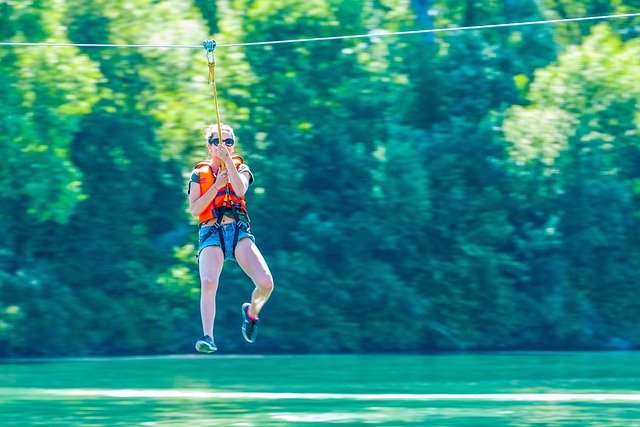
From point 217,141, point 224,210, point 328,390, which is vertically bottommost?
point 224,210

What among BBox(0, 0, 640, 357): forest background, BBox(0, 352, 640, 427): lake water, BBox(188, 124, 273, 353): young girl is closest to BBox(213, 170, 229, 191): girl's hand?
BBox(188, 124, 273, 353): young girl

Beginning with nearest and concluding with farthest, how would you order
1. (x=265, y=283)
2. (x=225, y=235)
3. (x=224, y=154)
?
(x=224, y=154) < (x=265, y=283) < (x=225, y=235)

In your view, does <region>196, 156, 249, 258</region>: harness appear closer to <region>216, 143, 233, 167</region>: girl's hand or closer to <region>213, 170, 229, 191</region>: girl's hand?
<region>213, 170, 229, 191</region>: girl's hand

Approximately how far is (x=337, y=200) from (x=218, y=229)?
18003mm

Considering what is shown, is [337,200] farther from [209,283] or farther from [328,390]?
[209,283]

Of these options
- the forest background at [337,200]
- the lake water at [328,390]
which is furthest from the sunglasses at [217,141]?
the forest background at [337,200]

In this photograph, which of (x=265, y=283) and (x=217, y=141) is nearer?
(x=217, y=141)

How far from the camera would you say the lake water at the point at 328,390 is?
1568 centimetres

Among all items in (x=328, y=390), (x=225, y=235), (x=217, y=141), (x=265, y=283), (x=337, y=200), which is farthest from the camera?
(x=337, y=200)

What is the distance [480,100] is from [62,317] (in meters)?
9.45

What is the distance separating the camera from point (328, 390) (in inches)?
782

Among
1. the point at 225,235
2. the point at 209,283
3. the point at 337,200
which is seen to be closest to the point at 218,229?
the point at 225,235

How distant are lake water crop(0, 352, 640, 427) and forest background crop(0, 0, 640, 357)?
2.00 m

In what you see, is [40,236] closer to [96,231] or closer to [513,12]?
[96,231]
